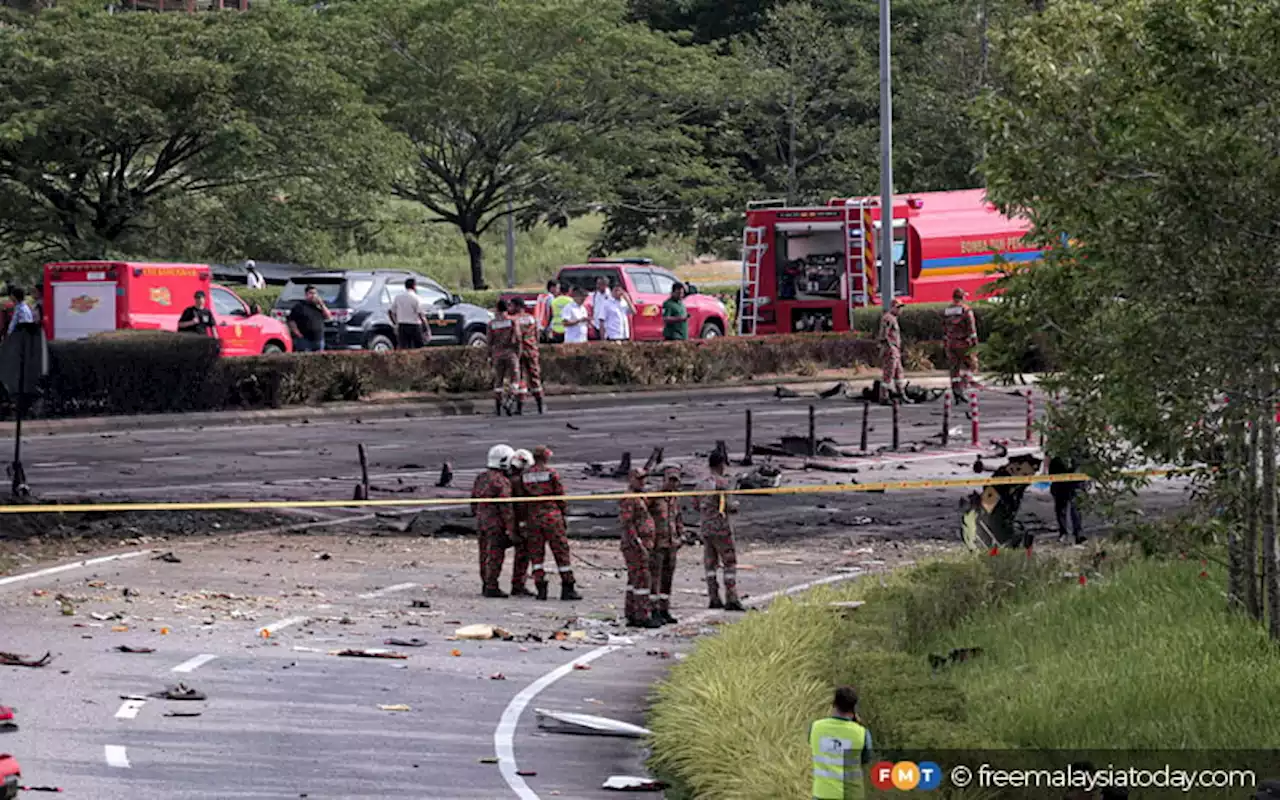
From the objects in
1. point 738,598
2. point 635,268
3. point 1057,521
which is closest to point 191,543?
point 738,598

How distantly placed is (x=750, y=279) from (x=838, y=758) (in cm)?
3560

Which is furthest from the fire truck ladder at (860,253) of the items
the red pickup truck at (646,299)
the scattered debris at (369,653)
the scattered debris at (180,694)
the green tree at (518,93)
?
the scattered debris at (180,694)

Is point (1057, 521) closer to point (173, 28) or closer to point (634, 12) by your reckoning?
point (173, 28)

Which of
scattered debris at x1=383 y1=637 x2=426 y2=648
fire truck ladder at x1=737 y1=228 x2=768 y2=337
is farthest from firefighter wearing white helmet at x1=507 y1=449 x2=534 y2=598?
fire truck ladder at x1=737 y1=228 x2=768 y2=337

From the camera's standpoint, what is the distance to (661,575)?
18.7 meters

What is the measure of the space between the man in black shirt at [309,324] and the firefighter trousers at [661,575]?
18.4 m

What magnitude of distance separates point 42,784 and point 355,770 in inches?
70.7

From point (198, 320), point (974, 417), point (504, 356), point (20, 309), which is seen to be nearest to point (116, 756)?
point (974, 417)

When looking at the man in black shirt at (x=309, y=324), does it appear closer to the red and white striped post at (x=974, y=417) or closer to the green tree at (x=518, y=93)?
the red and white striped post at (x=974, y=417)

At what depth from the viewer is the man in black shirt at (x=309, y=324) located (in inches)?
1441

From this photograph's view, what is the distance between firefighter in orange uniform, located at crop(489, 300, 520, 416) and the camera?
32.0m

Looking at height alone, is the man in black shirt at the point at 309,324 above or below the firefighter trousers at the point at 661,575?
above

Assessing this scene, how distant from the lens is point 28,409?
3081cm

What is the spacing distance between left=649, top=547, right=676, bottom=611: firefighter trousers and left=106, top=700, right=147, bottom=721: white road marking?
18.1ft
